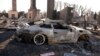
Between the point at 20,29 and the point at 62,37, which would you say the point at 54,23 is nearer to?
the point at 62,37

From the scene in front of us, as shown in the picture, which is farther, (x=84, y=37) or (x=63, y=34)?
(x=84, y=37)

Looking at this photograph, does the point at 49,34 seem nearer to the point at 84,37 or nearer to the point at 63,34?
the point at 63,34

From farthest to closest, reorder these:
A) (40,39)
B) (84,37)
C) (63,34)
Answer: (84,37)
(63,34)
(40,39)

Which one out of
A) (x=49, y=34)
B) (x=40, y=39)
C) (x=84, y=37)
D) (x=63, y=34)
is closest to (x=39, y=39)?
(x=40, y=39)

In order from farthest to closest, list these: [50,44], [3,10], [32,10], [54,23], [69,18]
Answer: [3,10], [32,10], [69,18], [54,23], [50,44]

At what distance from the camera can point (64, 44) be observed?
1160cm

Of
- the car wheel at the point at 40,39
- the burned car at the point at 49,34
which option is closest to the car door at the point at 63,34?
the burned car at the point at 49,34

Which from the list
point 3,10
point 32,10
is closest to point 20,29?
point 32,10

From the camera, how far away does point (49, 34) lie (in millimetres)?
11258

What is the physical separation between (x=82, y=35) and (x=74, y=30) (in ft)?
1.99

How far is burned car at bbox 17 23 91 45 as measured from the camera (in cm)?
1120

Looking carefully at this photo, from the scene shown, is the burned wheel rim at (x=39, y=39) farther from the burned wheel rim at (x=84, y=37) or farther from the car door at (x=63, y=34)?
the burned wheel rim at (x=84, y=37)

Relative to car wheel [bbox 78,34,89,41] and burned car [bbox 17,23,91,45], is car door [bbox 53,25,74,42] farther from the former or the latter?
car wheel [bbox 78,34,89,41]

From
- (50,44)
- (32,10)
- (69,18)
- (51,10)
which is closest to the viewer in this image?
(50,44)
